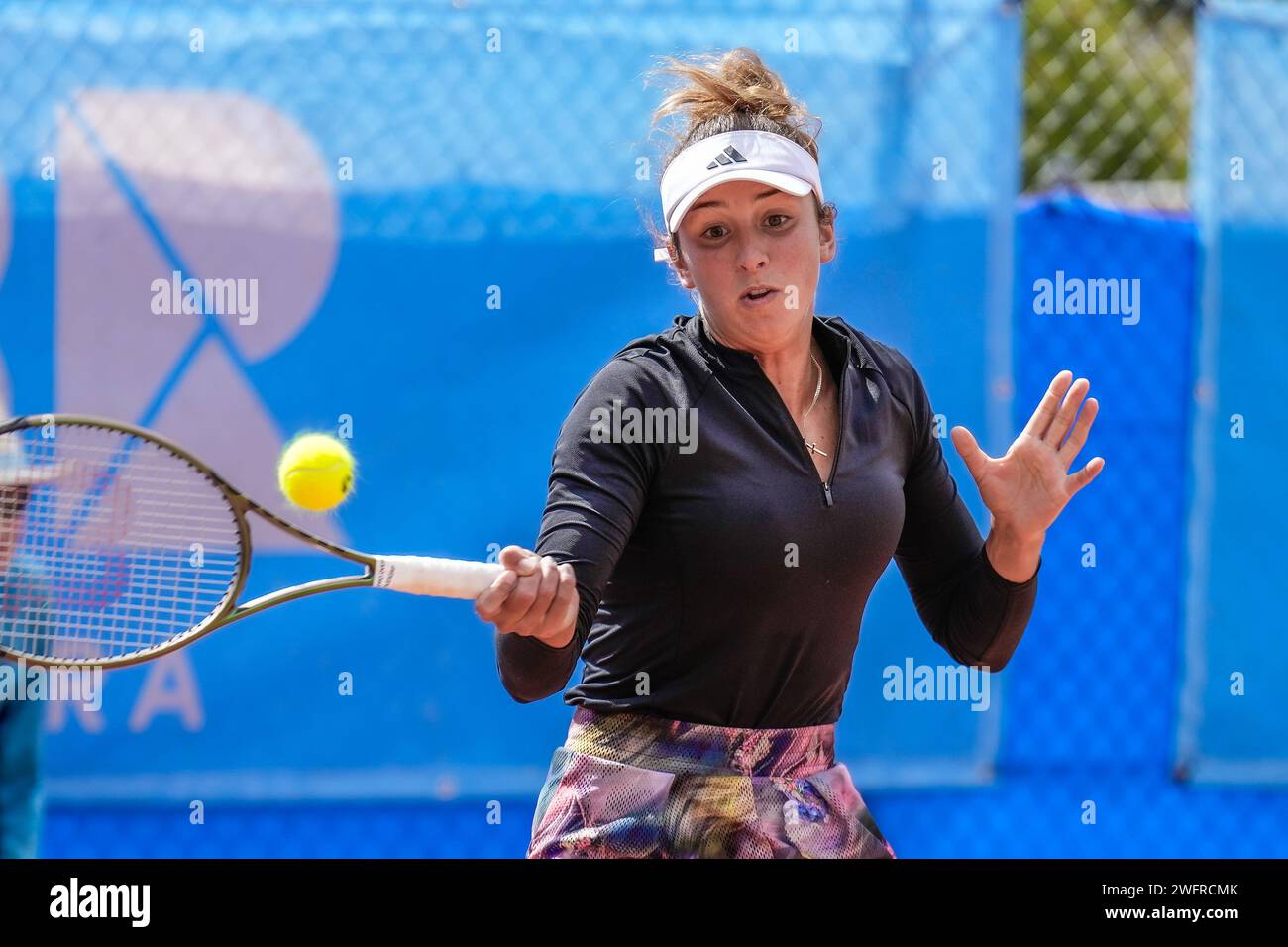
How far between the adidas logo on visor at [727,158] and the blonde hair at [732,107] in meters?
0.07

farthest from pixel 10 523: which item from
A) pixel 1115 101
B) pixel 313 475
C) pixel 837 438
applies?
pixel 1115 101

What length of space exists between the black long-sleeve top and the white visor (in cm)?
23

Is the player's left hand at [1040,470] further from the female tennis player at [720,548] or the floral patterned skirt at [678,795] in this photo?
the floral patterned skirt at [678,795]

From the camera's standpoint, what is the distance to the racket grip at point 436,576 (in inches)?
88.4

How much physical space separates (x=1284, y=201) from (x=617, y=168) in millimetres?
1901

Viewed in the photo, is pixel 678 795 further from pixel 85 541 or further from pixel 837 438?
pixel 85 541

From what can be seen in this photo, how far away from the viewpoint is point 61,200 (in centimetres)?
399

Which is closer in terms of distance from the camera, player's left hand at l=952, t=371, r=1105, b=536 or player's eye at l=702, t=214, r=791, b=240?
player's eye at l=702, t=214, r=791, b=240

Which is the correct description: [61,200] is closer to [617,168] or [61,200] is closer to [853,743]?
[617,168]

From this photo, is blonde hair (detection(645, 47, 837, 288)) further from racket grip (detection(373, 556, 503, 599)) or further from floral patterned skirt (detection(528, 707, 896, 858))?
floral patterned skirt (detection(528, 707, 896, 858))

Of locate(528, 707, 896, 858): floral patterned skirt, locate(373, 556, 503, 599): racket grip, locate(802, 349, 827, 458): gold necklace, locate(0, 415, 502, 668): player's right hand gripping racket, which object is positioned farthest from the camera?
locate(0, 415, 502, 668): player's right hand gripping racket

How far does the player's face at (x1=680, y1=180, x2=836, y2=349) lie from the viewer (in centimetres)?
249

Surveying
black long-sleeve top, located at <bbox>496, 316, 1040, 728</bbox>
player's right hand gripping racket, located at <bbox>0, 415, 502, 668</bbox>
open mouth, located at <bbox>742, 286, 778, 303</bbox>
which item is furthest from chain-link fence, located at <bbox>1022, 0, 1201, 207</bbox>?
player's right hand gripping racket, located at <bbox>0, 415, 502, 668</bbox>
